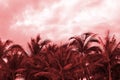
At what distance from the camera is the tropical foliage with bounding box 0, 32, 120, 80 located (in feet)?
114

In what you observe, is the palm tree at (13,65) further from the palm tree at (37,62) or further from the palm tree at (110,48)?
the palm tree at (110,48)

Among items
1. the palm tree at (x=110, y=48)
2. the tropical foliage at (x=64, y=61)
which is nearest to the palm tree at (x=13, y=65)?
the tropical foliage at (x=64, y=61)

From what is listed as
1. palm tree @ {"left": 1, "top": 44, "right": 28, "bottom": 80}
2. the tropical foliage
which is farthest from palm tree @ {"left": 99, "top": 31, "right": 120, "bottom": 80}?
palm tree @ {"left": 1, "top": 44, "right": 28, "bottom": 80}

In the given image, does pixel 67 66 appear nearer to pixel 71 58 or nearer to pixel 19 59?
pixel 71 58

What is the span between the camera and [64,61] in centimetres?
3459

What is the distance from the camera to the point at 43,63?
36812 millimetres

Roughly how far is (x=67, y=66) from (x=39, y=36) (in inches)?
397

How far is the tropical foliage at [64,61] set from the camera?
3484 centimetres

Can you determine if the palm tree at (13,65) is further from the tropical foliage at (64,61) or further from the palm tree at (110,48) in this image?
the palm tree at (110,48)

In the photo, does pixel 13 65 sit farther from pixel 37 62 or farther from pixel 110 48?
Result: pixel 110 48

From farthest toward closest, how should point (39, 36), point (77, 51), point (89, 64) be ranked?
1. point (39, 36)
2. point (77, 51)
3. point (89, 64)

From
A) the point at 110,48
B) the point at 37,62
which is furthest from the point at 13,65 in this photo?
the point at 110,48

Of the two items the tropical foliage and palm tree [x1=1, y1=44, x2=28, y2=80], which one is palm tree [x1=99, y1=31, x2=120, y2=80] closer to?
the tropical foliage

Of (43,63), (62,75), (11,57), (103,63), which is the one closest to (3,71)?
(11,57)
